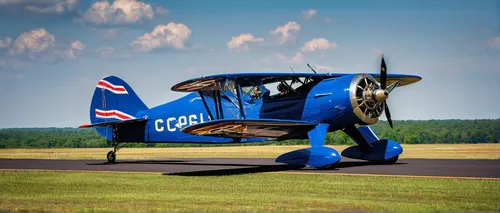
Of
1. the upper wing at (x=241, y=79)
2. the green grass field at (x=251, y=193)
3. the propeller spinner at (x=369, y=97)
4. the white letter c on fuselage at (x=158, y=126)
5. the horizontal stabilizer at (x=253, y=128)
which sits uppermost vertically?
the upper wing at (x=241, y=79)

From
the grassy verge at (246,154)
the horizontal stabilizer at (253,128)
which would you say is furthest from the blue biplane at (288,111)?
the grassy verge at (246,154)

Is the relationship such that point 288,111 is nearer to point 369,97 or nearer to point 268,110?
point 268,110

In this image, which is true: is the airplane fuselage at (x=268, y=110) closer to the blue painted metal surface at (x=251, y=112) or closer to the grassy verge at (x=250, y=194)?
the blue painted metal surface at (x=251, y=112)

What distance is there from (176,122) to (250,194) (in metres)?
12.2

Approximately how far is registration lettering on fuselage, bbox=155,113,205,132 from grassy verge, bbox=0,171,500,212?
641 centimetres

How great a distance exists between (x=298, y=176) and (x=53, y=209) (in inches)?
308

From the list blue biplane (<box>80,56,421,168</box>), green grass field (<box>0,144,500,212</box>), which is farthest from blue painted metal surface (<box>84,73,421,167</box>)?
green grass field (<box>0,144,500,212</box>)

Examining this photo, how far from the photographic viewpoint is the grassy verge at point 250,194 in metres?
11.6

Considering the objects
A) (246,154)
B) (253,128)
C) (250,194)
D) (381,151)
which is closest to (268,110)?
(253,128)

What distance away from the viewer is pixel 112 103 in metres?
28.0

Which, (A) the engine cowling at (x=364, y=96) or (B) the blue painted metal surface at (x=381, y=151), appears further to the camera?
(B) the blue painted metal surface at (x=381, y=151)

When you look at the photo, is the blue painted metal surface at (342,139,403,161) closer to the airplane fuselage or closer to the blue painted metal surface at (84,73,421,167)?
the blue painted metal surface at (84,73,421,167)

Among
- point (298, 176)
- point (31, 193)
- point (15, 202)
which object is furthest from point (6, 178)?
point (298, 176)

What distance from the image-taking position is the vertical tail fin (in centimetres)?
2795
